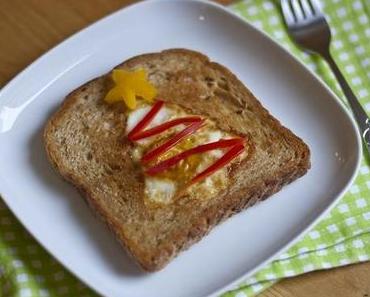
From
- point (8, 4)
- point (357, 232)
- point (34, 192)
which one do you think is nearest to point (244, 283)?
point (357, 232)

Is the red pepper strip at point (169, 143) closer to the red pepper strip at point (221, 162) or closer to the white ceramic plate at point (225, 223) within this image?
the red pepper strip at point (221, 162)

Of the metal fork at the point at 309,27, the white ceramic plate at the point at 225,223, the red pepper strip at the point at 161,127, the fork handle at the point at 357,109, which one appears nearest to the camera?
the white ceramic plate at the point at 225,223

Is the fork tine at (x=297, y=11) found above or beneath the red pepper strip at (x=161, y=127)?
above

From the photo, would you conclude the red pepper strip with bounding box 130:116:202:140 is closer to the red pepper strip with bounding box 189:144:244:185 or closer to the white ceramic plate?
the red pepper strip with bounding box 189:144:244:185

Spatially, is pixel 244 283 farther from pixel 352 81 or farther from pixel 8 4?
pixel 8 4

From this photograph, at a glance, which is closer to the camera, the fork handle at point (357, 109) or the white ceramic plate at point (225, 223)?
the white ceramic plate at point (225, 223)

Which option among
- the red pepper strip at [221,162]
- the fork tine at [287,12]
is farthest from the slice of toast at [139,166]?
the fork tine at [287,12]

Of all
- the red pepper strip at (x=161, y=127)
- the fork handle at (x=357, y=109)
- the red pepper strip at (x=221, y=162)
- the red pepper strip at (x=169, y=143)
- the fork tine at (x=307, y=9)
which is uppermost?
the fork tine at (x=307, y=9)

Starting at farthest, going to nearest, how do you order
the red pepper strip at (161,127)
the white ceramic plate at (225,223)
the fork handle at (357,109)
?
the fork handle at (357,109) < the red pepper strip at (161,127) < the white ceramic plate at (225,223)
